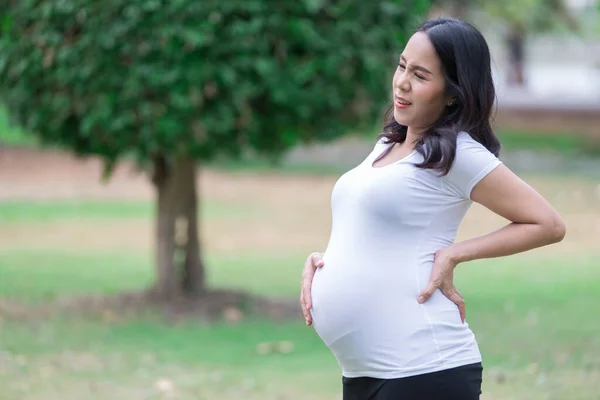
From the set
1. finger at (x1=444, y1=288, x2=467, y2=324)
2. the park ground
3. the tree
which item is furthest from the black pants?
the tree

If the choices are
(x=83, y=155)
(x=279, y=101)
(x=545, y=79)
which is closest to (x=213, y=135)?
(x=279, y=101)

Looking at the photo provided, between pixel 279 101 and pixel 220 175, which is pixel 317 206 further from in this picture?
pixel 279 101

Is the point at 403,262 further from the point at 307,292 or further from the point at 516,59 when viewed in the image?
the point at 516,59

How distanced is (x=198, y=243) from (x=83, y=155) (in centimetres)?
143

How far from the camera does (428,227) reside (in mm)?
2943

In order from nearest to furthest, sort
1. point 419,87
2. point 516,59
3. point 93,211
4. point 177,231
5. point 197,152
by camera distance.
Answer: point 419,87
point 197,152
point 177,231
point 93,211
point 516,59

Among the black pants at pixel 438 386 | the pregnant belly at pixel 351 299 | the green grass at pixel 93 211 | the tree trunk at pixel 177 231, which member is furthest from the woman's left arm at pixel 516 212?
the green grass at pixel 93 211

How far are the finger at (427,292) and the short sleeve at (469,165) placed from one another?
0.28 metres

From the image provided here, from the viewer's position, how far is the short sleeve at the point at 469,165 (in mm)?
2877

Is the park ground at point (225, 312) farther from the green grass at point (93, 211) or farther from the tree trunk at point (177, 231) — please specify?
the tree trunk at point (177, 231)

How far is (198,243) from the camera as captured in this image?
9578 millimetres

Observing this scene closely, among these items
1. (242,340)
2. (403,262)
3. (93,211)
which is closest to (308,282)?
(403,262)

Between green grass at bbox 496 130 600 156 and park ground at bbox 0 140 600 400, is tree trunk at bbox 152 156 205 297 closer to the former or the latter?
park ground at bbox 0 140 600 400

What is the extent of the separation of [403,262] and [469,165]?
33cm
